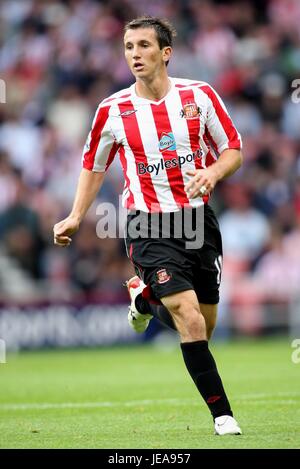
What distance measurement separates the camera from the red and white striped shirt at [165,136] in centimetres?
671

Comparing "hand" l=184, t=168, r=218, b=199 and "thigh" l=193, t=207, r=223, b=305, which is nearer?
"hand" l=184, t=168, r=218, b=199

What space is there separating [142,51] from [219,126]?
0.67 m

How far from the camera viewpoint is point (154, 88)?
6.79 m

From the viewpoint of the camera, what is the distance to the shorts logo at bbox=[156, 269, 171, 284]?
6.39 m

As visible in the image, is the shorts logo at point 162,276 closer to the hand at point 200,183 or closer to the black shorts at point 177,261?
the black shorts at point 177,261

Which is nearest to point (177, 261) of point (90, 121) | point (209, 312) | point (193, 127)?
point (209, 312)

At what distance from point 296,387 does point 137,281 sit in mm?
2091

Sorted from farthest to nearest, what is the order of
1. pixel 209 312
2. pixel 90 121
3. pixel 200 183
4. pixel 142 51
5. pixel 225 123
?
pixel 90 121 → pixel 209 312 → pixel 225 123 → pixel 142 51 → pixel 200 183

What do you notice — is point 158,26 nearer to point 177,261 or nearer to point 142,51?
point 142,51

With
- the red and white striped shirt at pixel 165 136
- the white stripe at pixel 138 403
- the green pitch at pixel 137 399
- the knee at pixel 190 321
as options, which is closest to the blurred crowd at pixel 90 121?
the green pitch at pixel 137 399

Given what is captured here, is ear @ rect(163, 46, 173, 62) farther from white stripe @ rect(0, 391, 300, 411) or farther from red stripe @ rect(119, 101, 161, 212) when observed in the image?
white stripe @ rect(0, 391, 300, 411)

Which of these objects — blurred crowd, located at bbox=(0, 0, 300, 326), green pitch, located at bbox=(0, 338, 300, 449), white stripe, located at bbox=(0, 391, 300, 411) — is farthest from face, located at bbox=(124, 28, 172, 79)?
blurred crowd, located at bbox=(0, 0, 300, 326)

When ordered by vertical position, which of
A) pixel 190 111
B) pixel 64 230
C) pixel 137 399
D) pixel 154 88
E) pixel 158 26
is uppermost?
pixel 158 26
